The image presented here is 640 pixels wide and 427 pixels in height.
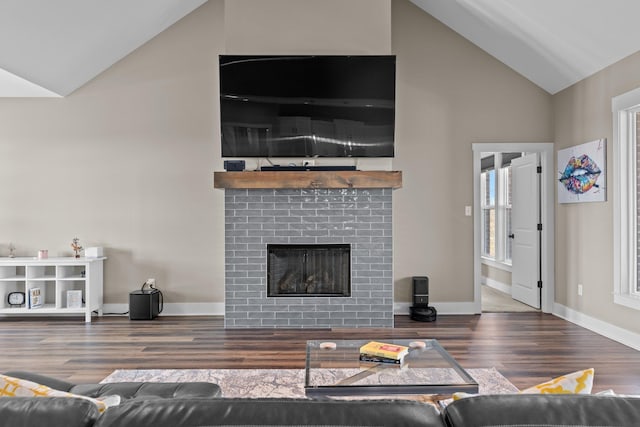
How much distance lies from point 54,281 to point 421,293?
4.18 metres

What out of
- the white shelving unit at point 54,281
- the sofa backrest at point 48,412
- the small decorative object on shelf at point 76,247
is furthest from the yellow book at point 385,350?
the small decorative object on shelf at point 76,247

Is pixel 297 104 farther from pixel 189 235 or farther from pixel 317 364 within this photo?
pixel 317 364

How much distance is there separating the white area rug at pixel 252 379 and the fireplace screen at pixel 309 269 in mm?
1532

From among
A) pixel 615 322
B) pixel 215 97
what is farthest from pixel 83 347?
pixel 615 322

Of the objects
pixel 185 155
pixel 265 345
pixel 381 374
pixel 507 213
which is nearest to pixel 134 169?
pixel 185 155

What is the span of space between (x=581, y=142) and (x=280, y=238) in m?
3.32

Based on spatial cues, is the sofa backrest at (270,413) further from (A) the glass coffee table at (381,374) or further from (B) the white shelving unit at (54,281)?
(B) the white shelving unit at (54,281)

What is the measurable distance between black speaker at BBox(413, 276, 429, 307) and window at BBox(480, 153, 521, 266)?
220 centimetres

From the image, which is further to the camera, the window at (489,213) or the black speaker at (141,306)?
the window at (489,213)

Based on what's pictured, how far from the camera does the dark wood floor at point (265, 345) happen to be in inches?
144

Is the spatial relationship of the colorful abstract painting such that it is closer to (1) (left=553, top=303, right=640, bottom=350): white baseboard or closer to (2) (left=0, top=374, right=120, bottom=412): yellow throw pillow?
(1) (left=553, top=303, right=640, bottom=350): white baseboard

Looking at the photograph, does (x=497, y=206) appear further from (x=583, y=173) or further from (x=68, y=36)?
(x=68, y=36)

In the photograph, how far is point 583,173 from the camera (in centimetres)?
498

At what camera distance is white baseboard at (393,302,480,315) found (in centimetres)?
561
